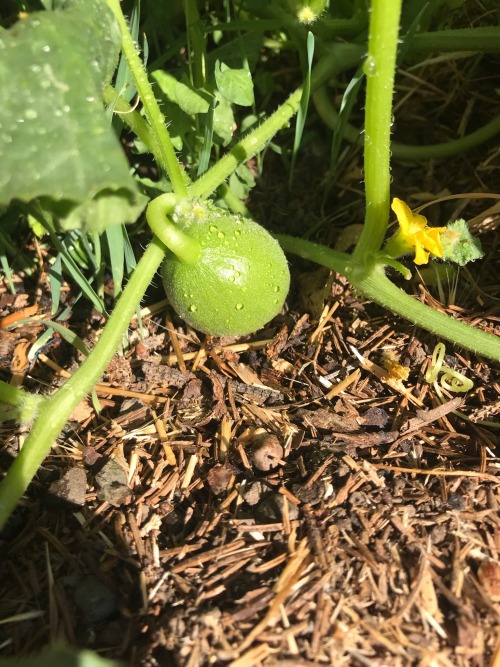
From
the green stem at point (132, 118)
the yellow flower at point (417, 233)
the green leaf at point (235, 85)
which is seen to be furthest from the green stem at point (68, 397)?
the yellow flower at point (417, 233)

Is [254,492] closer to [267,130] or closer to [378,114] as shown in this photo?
[378,114]

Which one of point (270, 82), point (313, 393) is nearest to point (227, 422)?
point (313, 393)

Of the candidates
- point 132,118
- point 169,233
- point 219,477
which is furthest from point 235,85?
point 219,477

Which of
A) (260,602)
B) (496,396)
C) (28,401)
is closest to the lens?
(260,602)

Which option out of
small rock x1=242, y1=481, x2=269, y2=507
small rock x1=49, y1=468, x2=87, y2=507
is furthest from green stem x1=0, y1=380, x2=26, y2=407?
small rock x1=242, y1=481, x2=269, y2=507

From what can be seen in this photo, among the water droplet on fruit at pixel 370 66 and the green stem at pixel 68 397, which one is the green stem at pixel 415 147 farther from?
the green stem at pixel 68 397

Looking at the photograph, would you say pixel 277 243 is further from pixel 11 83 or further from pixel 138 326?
pixel 11 83

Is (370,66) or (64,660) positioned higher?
(370,66)
